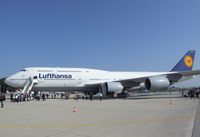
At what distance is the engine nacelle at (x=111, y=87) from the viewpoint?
3762 centimetres

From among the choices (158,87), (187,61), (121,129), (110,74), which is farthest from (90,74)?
(121,129)

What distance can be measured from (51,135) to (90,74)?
1236 inches

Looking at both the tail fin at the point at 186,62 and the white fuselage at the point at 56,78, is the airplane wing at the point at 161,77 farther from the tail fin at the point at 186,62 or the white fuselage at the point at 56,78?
the tail fin at the point at 186,62

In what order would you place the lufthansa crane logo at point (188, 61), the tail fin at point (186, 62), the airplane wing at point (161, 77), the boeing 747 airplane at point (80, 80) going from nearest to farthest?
the boeing 747 airplane at point (80, 80) → the airplane wing at point (161, 77) → the tail fin at point (186, 62) → the lufthansa crane logo at point (188, 61)

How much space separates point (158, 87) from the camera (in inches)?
1452

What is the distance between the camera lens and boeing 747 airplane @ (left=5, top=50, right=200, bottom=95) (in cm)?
3684

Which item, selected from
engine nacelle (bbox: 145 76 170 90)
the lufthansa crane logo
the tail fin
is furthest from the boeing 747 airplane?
the lufthansa crane logo

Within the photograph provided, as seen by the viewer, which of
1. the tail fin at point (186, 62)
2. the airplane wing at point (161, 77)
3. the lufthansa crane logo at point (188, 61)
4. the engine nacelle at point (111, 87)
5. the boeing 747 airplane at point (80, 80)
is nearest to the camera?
the boeing 747 airplane at point (80, 80)

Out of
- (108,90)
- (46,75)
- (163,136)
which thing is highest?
(46,75)

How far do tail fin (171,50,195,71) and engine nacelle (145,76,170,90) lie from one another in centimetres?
1102

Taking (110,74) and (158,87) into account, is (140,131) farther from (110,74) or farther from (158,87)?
(110,74)

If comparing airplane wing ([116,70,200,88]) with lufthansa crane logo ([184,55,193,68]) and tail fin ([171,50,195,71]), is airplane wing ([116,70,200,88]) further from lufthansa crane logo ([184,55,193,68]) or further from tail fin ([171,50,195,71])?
lufthansa crane logo ([184,55,193,68])

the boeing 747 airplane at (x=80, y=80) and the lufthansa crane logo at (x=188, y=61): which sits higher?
the lufthansa crane logo at (x=188, y=61)

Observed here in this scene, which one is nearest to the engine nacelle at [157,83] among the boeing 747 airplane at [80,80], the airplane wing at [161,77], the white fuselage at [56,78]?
the boeing 747 airplane at [80,80]
